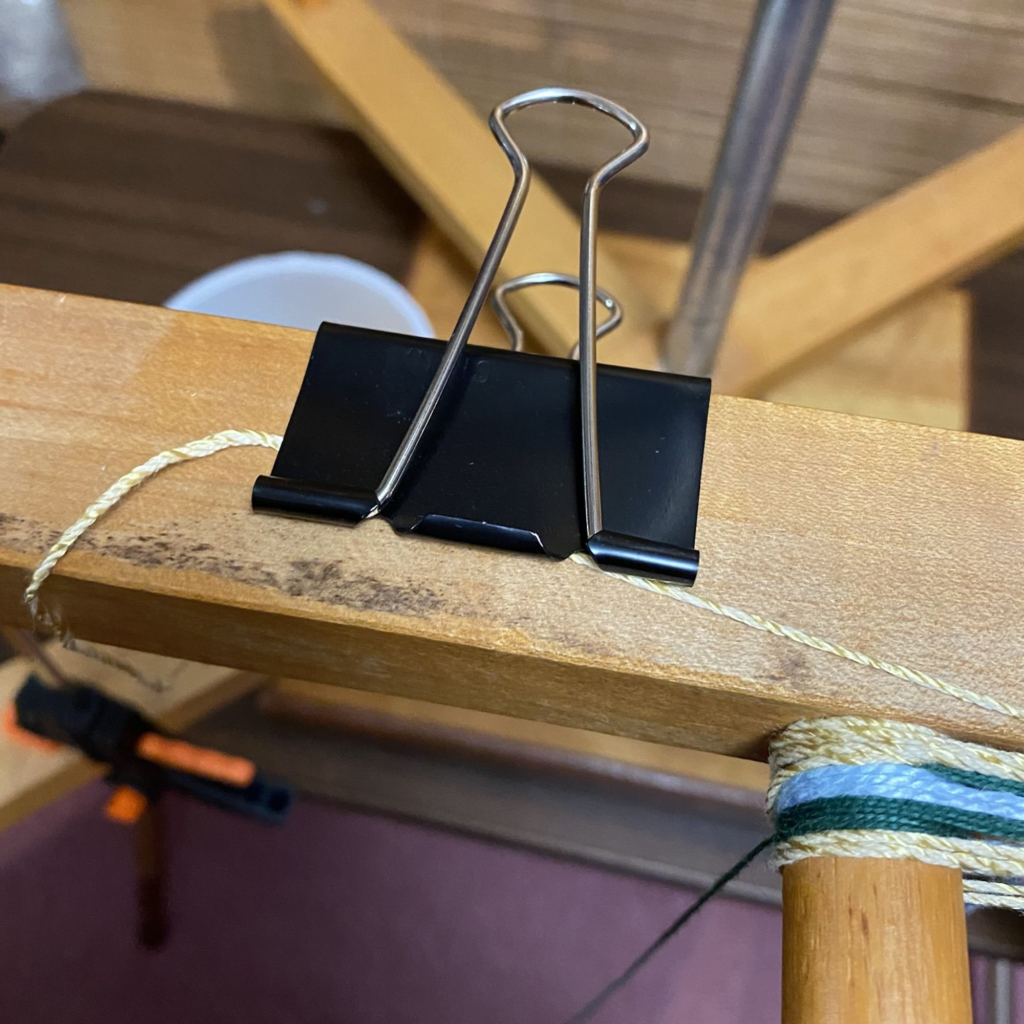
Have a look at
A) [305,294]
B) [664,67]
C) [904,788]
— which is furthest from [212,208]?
[904,788]

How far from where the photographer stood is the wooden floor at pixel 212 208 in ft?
2.44

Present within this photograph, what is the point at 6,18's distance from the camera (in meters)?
0.76

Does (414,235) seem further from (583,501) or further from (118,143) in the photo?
(583,501)

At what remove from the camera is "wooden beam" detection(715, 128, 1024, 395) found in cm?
67

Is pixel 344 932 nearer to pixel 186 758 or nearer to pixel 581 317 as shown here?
pixel 186 758

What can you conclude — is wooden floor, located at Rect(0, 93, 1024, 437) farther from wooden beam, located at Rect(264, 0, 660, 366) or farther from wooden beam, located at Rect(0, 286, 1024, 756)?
wooden beam, located at Rect(0, 286, 1024, 756)

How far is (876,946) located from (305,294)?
600 mm

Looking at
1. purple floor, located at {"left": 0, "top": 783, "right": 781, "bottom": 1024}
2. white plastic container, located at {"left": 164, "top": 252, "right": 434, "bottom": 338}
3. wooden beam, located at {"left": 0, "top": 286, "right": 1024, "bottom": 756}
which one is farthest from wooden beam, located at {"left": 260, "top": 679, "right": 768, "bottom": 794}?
wooden beam, located at {"left": 0, "top": 286, "right": 1024, "bottom": 756}

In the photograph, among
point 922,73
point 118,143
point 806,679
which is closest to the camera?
point 806,679

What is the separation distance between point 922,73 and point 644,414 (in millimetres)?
605

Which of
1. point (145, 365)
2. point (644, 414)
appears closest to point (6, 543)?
point (145, 365)

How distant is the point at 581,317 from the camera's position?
10.1 inches

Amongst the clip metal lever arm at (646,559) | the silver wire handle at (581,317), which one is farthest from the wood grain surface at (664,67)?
the clip metal lever arm at (646,559)

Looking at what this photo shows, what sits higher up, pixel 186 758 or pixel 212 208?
pixel 212 208
